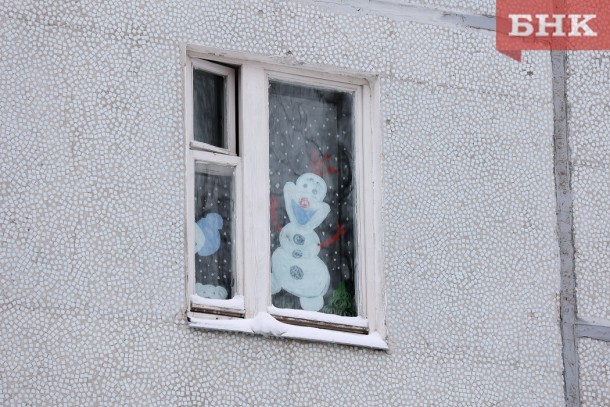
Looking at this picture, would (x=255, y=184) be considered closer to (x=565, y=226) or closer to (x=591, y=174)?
(x=565, y=226)

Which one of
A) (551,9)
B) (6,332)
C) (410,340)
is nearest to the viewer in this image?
(6,332)

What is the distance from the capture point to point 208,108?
11281mm

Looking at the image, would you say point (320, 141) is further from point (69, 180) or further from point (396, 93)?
point (69, 180)

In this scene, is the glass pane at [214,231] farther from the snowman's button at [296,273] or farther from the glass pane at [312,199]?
the snowman's button at [296,273]

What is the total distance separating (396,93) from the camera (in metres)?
11.6

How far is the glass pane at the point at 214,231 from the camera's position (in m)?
11.0

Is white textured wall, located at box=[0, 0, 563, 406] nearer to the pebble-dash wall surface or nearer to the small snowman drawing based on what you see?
the pebble-dash wall surface

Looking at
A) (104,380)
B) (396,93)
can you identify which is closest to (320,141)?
(396,93)

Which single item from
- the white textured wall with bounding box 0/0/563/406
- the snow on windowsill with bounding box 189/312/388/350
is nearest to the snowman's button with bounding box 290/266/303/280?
the snow on windowsill with bounding box 189/312/388/350

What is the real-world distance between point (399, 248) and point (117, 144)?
168cm

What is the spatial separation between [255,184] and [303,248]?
0.46 m

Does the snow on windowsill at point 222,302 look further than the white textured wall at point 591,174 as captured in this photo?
No

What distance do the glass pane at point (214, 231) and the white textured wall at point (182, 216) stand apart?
0.23m

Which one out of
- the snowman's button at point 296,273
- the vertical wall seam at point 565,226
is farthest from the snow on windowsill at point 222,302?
the vertical wall seam at point 565,226
